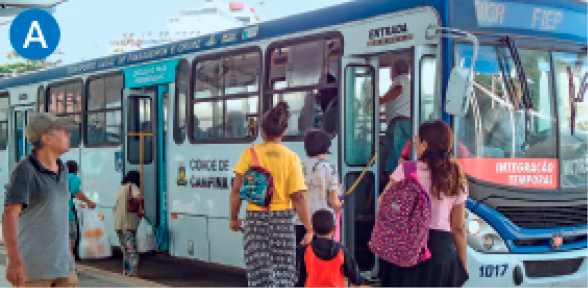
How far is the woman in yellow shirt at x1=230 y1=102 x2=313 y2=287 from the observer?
16.1 feet

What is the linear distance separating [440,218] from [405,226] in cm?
27

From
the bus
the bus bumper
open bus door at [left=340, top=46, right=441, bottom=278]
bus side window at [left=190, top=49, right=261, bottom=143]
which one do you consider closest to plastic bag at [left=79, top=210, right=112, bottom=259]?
the bus

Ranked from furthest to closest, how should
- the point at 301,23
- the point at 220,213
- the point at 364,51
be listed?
the point at 220,213
the point at 301,23
the point at 364,51

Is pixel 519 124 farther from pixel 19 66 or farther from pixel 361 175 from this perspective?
pixel 19 66

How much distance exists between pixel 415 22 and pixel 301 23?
1670 mm

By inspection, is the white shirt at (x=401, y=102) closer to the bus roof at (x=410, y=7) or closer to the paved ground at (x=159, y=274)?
the bus roof at (x=410, y=7)

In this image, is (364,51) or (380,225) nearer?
(380,225)

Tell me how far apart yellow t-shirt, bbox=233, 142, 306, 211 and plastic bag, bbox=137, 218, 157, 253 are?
14.5 feet

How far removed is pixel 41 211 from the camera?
411 cm

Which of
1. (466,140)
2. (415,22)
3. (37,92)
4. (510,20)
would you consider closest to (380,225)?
(466,140)

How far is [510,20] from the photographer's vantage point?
240 inches

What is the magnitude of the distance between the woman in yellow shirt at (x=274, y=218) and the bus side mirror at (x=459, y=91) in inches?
57.4

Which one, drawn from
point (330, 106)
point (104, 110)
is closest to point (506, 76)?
point (330, 106)

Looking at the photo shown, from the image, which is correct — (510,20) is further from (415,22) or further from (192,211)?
(192,211)
